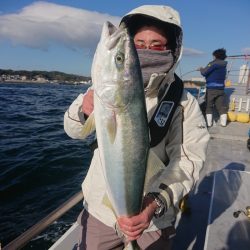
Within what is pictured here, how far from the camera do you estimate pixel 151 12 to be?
2691 millimetres

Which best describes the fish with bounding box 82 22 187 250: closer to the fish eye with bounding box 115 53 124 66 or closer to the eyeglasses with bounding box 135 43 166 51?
the fish eye with bounding box 115 53 124 66

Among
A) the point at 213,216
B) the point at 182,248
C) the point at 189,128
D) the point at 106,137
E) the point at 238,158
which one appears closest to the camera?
the point at 106,137

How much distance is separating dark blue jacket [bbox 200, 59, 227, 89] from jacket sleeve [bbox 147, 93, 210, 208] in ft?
29.1

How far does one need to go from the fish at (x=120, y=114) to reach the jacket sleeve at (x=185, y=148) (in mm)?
610

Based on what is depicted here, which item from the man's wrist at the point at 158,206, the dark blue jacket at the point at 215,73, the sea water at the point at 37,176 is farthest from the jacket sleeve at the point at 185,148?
the dark blue jacket at the point at 215,73

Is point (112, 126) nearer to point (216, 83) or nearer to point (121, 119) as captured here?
point (121, 119)

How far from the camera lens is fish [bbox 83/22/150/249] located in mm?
1935

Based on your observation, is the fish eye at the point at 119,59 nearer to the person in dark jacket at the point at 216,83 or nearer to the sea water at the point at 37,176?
the sea water at the point at 37,176

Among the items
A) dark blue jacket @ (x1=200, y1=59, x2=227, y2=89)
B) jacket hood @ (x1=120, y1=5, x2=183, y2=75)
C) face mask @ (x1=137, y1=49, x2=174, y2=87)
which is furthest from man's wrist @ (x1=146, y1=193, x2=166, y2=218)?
dark blue jacket @ (x1=200, y1=59, x2=227, y2=89)

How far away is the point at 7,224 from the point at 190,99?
245 inches

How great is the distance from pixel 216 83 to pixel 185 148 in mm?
9220

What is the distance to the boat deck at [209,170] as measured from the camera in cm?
456

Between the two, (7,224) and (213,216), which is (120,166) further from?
(7,224)

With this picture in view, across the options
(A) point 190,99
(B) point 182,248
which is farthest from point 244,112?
(A) point 190,99
